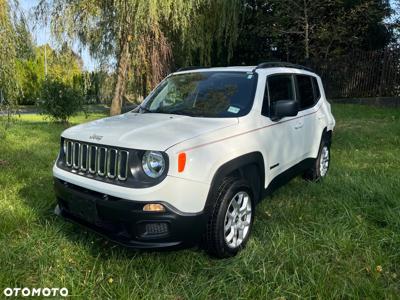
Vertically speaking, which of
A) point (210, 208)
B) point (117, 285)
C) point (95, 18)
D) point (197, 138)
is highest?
point (95, 18)

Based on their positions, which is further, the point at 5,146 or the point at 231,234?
the point at 5,146

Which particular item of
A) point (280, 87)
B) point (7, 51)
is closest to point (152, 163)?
point (280, 87)

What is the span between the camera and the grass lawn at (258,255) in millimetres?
2826

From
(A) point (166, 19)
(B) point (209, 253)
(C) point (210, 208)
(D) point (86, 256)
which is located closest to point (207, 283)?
(B) point (209, 253)

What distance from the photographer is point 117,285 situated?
2.86 metres

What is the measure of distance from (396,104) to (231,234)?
13.5 m

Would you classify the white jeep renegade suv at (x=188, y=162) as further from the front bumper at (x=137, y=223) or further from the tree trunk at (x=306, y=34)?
the tree trunk at (x=306, y=34)

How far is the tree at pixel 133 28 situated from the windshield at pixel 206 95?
7146 mm

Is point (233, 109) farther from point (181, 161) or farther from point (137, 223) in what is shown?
point (137, 223)

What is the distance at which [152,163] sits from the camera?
9.49 feet

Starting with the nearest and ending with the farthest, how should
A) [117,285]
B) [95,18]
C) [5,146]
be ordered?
[117,285] → [5,146] → [95,18]

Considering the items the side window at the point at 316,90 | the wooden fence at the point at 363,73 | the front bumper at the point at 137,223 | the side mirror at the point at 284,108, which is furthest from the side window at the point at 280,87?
the wooden fence at the point at 363,73

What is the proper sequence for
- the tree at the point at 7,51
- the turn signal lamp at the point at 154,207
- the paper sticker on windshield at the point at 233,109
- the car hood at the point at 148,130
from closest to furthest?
the turn signal lamp at the point at 154,207, the car hood at the point at 148,130, the paper sticker on windshield at the point at 233,109, the tree at the point at 7,51

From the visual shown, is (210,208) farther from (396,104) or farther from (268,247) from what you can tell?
(396,104)
